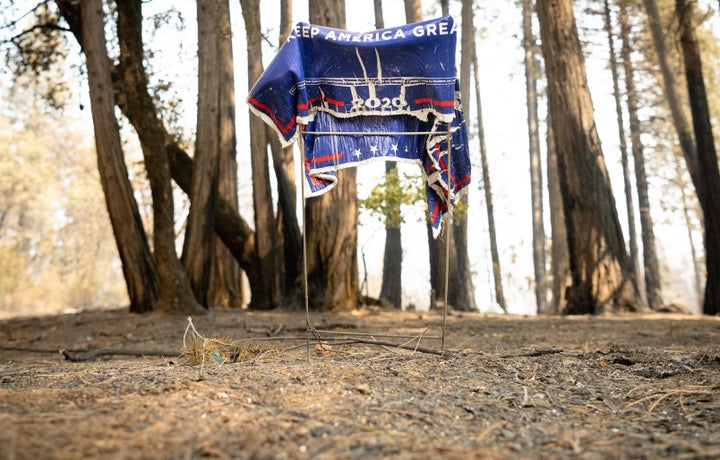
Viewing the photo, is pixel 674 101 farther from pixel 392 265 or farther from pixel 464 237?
pixel 392 265

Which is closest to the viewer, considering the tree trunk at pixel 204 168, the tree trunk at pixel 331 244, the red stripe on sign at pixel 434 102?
the red stripe on sign at pixel 434 102

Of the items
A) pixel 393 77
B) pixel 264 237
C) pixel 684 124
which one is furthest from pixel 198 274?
pixel 684 124

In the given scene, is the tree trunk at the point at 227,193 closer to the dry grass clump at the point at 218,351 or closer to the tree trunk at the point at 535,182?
the dry grass clump at the point at 218,351

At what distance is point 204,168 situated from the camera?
1066 centimetres

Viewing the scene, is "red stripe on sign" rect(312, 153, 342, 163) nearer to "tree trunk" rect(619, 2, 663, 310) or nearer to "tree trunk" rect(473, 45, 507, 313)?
"tree trunk" rect(473, 45, 507, 313)

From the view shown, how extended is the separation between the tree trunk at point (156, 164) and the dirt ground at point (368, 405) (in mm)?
3607

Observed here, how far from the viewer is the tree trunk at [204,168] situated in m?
10.6

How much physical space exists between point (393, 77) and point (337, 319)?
500 cm

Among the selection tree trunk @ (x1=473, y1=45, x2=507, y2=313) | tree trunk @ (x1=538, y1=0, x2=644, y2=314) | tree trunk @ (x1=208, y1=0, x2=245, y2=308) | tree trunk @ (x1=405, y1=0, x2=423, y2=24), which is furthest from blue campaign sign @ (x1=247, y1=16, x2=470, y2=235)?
tree trunk @ (x1=473, y1=45, x2=507, y2=313)

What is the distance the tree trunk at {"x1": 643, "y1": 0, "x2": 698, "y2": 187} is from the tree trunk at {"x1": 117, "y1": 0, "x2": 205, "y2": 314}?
10.6 meters

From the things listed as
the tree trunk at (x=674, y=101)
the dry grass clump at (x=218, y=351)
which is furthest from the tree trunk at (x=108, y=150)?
the tree trunk at (x=674, y=101)

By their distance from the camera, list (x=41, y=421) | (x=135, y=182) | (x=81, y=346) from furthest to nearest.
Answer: (x=135, y=182) < (x=81, y=346) < (x=41, y=421)

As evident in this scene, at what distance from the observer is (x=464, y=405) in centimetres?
353

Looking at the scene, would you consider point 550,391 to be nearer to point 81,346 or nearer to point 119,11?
point 81,346
